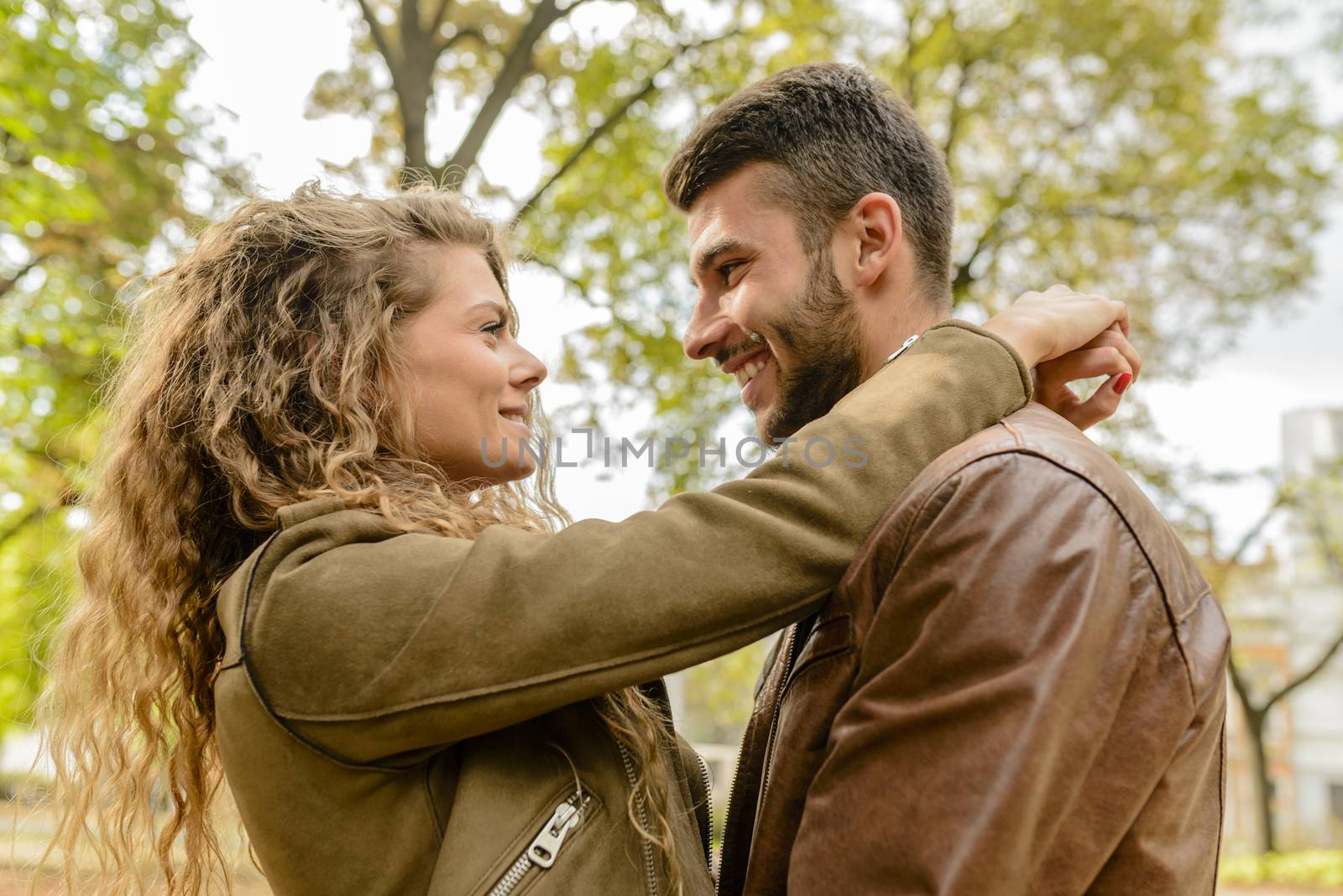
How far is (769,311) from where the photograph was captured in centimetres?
233

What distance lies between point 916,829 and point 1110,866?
35cm

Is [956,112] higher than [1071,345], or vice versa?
[956,112]

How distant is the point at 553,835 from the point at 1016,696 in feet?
2.43

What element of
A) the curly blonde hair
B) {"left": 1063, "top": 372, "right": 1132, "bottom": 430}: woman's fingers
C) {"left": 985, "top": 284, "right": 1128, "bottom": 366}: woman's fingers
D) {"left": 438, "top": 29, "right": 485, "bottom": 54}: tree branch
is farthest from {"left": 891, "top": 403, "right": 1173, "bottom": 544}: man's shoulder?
{"left": 438, "top": 29, "right": 485, "bottom": 54}: tree branch

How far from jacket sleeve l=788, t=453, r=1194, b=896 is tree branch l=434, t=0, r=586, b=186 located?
7.51 m

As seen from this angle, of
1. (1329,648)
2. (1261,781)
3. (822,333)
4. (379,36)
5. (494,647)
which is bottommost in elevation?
(1261,781)

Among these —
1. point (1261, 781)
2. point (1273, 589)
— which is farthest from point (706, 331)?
point (1273, 589)

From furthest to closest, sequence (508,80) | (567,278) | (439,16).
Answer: (567,278) < (439,16) < (508,80)

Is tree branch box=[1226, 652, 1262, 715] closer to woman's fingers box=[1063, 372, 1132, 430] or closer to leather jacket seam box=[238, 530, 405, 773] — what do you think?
woman's fingers box=[1063, 372, 1132, 430]

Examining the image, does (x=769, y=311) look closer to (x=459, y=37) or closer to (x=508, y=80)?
(x=508, y=80)

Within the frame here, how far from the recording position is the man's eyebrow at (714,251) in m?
2.40

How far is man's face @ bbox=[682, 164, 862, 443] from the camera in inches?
91.5

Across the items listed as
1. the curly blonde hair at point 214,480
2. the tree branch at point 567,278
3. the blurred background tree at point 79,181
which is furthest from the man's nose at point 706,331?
the tree branch at point 567,278

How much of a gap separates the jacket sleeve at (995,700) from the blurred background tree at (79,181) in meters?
6.77
